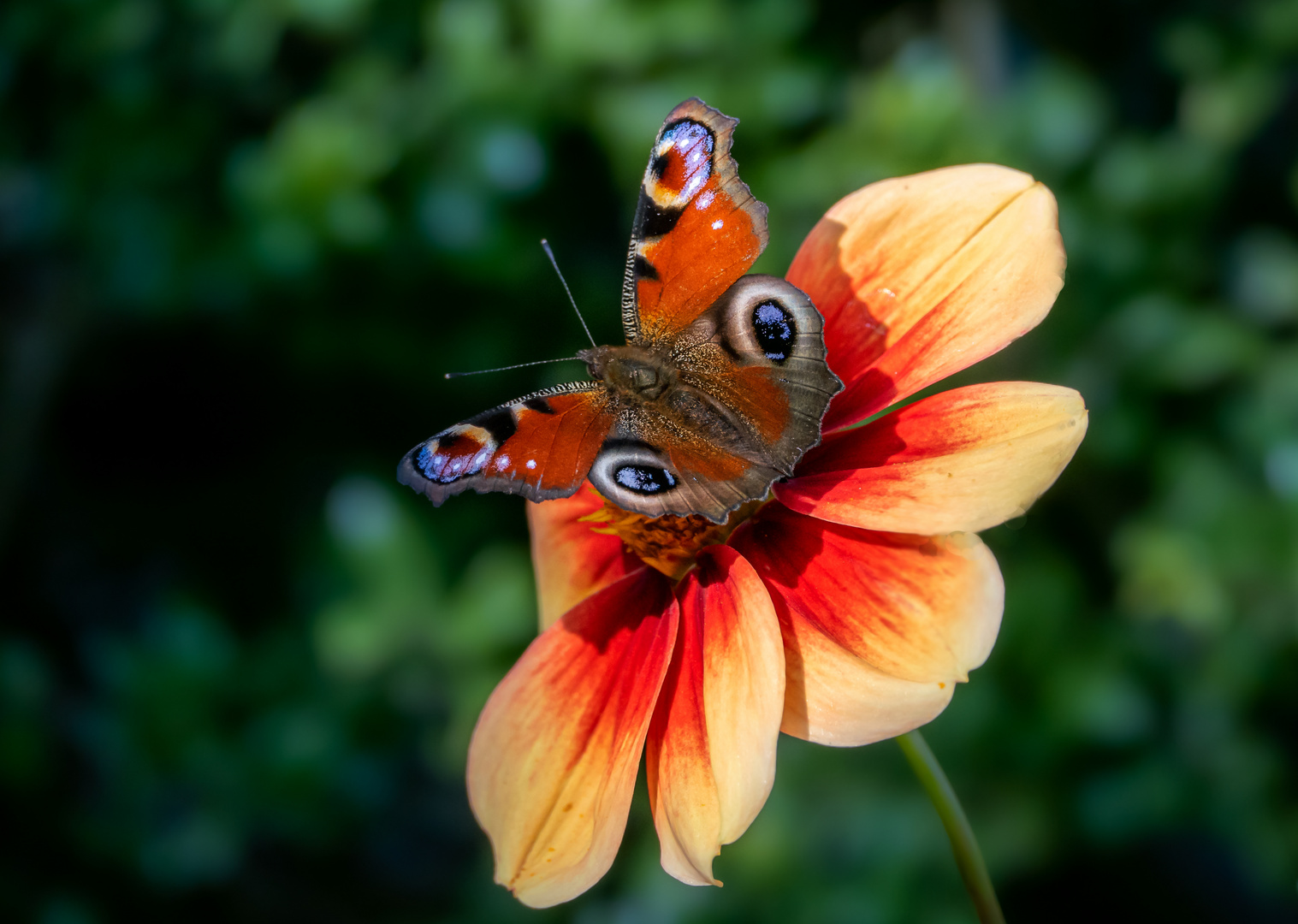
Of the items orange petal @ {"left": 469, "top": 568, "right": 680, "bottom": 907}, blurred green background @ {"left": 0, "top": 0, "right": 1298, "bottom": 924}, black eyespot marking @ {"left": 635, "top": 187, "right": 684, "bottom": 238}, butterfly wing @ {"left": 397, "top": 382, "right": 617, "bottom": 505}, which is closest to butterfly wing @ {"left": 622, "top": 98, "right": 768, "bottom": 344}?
black eyespot marking @ {"left": 635, "top": 187, "right": 684, "bottom": 238}

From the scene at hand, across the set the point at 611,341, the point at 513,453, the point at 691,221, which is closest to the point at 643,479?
the point at 513,453

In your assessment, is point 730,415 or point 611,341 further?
point 611,341

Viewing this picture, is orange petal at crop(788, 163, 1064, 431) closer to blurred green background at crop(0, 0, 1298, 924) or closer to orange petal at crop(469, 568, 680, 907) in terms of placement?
orange petal at crop(469, 568, 680, 907)

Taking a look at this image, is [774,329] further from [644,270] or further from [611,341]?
[611,341]

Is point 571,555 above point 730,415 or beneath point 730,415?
beneath

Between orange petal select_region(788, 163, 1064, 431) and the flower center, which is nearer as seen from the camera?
orange petal select_region(788, 163, 1064, 431)

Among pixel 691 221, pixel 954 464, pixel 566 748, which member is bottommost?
pixel 566 748

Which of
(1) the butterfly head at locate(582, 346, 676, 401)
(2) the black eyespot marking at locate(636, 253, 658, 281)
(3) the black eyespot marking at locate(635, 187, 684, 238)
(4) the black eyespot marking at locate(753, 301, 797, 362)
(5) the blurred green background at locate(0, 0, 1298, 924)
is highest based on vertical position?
(3) the black eyespot marking at locate(635, 187, 684, 238)
